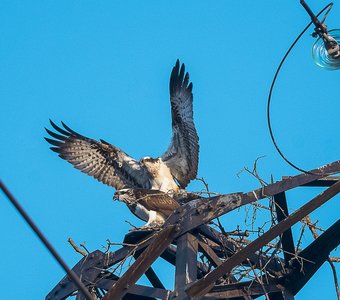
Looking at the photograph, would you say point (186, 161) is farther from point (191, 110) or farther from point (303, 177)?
point (303, 177)

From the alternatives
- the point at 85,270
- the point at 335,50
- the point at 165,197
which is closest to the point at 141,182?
the point at 165,197

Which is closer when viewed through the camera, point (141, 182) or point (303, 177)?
point (303, 177)

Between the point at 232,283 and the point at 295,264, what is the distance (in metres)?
0.52

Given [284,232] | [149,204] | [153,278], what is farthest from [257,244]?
[149,204]

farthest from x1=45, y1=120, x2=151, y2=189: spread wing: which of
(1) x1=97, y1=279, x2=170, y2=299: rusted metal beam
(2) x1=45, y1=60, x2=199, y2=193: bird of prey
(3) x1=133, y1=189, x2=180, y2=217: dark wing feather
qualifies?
(1) x1=97, y1=279, x2=170, y2=299: rusted metal beam

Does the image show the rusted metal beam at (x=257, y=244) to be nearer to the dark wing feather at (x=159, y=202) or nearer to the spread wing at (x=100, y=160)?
the dark wing feather at (x=159, y=202)

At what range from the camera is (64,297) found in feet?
21.8

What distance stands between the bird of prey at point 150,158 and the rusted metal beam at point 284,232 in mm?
3924

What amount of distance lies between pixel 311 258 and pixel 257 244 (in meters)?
0.86

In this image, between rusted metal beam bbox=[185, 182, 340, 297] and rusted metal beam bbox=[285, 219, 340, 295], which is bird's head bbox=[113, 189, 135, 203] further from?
rusted metal beam bbox=[185, 182, 340, 297]

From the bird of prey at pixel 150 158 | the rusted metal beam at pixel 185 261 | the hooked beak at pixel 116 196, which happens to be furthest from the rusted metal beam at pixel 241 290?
the bird of prey at pixel 150 158

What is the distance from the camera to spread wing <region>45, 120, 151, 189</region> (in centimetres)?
1078

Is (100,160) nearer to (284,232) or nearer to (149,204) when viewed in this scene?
(149,204)

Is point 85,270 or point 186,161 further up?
point 186,161
